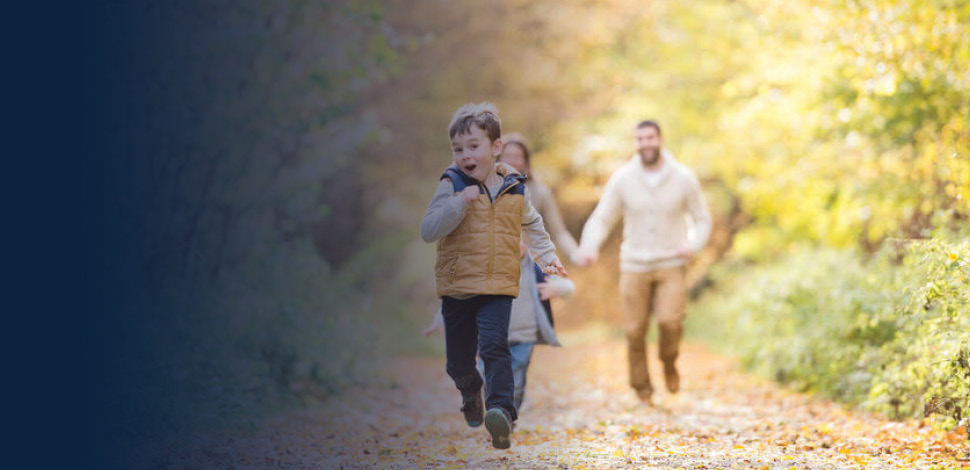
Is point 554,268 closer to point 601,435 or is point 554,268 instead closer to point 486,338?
point 486,338

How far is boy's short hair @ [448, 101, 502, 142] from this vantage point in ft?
17.5

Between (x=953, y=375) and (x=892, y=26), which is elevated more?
(x=892, y=26)

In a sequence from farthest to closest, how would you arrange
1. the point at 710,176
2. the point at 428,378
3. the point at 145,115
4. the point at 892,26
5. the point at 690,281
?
1. the point at 690,281
2. the point at 710,176
3. the point at 428,378
4. the point at 892,26
5. the point at 145,115

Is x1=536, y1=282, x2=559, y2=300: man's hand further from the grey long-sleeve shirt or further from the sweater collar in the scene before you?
the sweater collar

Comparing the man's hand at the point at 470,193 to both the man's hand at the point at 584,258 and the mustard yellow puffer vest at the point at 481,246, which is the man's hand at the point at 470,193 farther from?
the man's hand at the point at 584,258

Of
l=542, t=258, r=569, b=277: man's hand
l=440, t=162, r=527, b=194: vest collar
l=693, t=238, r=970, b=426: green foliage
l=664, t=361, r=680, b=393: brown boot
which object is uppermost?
l=440, t=162, r=527, b=194: vest collar

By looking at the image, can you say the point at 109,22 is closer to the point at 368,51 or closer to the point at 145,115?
the point at 145,115

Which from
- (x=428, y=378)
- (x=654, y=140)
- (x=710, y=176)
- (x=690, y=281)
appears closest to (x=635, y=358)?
(x=654, y=140)

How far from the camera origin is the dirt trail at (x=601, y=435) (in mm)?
5703

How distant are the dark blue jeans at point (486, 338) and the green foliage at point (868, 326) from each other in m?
2.36

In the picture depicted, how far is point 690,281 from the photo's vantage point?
→ 57.4ft

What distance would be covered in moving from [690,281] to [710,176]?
2.16 m

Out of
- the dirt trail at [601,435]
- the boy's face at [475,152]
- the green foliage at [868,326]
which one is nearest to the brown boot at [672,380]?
the dirt trail at [601,435]

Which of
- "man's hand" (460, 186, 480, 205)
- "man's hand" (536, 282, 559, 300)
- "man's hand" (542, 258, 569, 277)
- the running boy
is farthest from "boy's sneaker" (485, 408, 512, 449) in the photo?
"man's hand" (536, 282, 559, 300)
